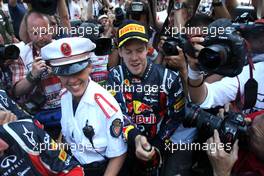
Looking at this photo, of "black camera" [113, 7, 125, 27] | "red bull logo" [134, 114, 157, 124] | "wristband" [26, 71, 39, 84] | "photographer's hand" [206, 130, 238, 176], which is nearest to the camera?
"photographer's hand" [206, 130, 238, 176]

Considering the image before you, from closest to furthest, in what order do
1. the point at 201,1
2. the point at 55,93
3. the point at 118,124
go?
the point at 118,124 < the point at 55,93 < the point at 201,1

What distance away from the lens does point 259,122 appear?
1439mm

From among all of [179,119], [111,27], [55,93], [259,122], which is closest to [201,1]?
[111,27]

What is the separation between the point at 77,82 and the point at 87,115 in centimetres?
18

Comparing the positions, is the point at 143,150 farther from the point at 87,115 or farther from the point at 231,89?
the point at 231,89

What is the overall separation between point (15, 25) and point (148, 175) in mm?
2977

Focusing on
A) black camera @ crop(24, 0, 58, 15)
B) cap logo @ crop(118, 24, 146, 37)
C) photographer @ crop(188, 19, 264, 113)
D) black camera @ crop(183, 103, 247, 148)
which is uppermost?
black camera @ crop(24, 0, 58, 15)

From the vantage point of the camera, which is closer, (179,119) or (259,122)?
(259,122)

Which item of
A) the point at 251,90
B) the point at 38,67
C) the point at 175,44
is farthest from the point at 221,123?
the point at 38,67

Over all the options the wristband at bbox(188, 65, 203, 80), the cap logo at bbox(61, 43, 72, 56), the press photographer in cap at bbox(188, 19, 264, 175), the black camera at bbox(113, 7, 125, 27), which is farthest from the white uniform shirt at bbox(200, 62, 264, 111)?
the black camera at bbox(113, 7, 125, 27)

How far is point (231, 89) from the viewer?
1.87 metres

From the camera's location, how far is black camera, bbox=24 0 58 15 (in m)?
2.37

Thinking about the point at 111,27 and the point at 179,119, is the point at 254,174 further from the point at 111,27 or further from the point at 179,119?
the point at 111,27

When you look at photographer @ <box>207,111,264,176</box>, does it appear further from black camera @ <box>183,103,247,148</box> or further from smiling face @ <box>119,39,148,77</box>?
smiling face @ <box>119,39,148,77</box>
